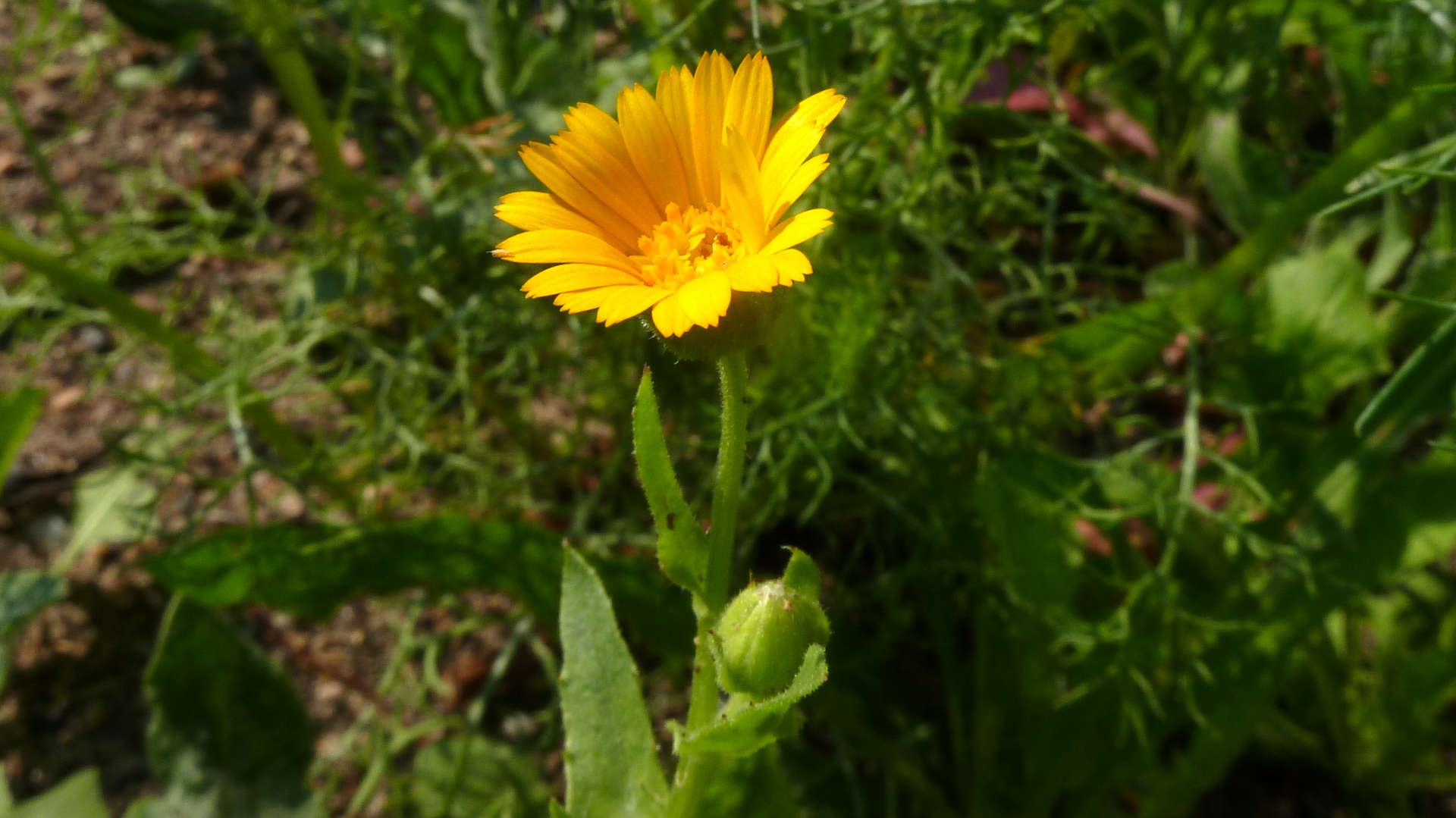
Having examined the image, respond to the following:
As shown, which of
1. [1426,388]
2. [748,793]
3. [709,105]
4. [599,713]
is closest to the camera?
[709,105]

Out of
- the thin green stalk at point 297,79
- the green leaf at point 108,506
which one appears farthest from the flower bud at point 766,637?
the green leaf at point 108,506

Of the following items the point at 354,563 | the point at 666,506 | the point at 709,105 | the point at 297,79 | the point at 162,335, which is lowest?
the point at 354,563

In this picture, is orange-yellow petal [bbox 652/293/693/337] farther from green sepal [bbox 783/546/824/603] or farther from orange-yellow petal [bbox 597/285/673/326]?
green sepal [bbox 783/546/824/603]

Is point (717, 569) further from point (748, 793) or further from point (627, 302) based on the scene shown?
point (748, 793)

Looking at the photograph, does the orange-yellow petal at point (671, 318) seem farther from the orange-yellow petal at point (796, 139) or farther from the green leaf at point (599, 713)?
the green leaf at point (599, 713)

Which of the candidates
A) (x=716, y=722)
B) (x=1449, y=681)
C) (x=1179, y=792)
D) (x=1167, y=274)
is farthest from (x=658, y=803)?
(x=1449, y=681)

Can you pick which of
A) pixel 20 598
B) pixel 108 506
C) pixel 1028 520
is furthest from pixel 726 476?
pixel 108 506

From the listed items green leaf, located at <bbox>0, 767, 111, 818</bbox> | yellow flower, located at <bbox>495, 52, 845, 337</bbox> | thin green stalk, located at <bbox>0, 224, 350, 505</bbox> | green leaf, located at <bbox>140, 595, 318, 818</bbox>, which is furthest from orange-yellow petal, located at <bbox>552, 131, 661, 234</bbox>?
green leaf, located at <bbox>0, 767, 111, 818</bbox>
